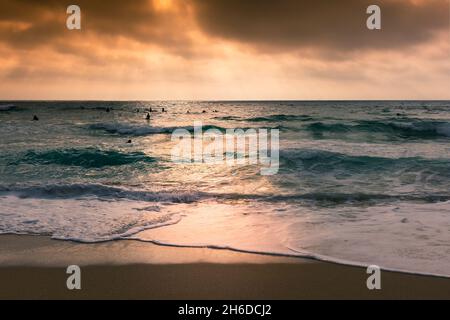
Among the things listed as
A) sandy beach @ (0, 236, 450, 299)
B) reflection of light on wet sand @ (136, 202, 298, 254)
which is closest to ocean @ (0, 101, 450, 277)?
reflection of light on wet sand @ (136, 202, 298, 254)

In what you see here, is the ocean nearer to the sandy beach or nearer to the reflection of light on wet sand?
the reflection of light on wet sand

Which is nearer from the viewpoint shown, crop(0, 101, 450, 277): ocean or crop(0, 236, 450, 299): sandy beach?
crop(0, 236, 450, 299): sandy beach

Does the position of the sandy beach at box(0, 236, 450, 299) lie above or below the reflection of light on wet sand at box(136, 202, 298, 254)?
below

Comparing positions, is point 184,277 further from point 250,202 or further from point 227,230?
point 250,202

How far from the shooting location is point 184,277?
18.2 ft

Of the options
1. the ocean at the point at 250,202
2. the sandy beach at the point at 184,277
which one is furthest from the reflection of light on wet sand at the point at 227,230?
the sandy beach at the point at 184,277

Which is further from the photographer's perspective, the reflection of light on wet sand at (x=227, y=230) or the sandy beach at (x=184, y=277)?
the reflection of light on wet sand at (x=227, y=230)

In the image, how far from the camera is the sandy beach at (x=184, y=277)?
197 inches

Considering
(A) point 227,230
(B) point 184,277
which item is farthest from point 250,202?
(B) point 184,277

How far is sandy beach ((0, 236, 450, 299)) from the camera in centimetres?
502

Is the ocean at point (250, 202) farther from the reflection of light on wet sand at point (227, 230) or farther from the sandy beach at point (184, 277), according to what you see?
the sandy beach at point (184, 277)

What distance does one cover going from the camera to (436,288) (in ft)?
17.0
